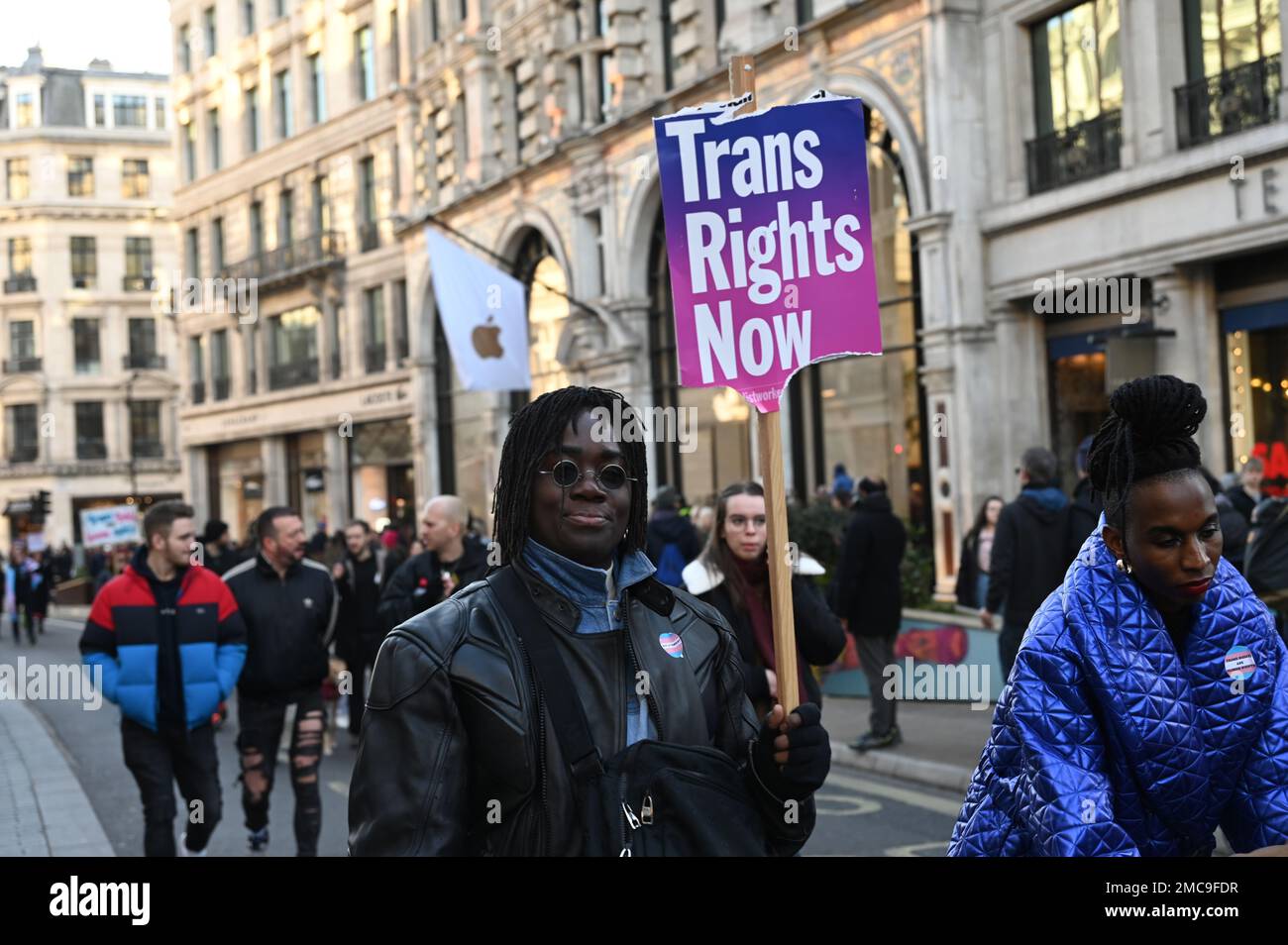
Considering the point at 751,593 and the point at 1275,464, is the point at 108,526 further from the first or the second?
the point at 751,593

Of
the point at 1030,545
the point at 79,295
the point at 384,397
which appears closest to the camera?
the point at 1030,545

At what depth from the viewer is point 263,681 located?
768cm

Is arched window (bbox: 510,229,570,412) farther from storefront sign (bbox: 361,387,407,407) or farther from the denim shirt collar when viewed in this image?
the denim shirt collar

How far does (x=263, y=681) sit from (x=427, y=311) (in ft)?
87.7

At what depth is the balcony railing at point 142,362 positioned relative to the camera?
214 feet

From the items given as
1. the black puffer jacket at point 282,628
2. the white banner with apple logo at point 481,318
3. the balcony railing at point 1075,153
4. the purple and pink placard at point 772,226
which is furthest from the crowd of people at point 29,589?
the purple and pink placard at point 772,226

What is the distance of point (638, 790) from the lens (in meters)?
2.56

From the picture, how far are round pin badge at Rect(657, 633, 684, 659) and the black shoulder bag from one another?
20 centimetres

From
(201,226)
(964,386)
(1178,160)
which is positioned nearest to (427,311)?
(201,226)

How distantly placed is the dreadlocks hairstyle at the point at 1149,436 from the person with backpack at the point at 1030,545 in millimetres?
6398

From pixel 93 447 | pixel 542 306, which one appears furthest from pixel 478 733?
pixel 93 447

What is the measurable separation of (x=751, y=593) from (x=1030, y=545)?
141 inches

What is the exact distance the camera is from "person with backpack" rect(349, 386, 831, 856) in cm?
256
